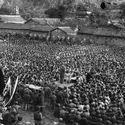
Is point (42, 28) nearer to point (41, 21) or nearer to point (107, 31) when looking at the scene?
point (107, 31)

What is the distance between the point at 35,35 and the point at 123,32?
54.4 feet

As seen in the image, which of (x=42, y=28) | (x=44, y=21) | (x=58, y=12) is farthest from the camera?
(x=58, y=12)

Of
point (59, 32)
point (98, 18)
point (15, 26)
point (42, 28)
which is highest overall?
point (98, 18)

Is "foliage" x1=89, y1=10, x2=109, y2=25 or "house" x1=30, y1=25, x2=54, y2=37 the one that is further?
"foliage" x1=89, y1=10, x2=109, y2=25

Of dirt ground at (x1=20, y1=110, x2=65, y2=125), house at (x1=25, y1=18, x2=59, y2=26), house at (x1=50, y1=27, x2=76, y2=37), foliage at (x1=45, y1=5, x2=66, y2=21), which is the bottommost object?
dirt ground at (x1=20, y1=110, x2=65, y2=125)

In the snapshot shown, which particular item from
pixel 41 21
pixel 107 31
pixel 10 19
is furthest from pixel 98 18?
pixel 10 19

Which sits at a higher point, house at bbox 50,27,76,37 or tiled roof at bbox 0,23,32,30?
tiled roof at bbox 0,23,32,30

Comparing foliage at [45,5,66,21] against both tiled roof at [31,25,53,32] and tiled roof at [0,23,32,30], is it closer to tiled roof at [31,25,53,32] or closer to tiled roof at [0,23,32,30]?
tiled roof at [0,23,32,30]

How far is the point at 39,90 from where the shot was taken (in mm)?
14445

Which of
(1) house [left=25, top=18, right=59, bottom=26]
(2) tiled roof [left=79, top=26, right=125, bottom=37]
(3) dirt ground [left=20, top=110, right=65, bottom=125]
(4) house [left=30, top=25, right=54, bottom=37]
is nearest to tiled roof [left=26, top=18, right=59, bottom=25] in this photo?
(1) house [left=25, top=18, right=59, bottom=26]

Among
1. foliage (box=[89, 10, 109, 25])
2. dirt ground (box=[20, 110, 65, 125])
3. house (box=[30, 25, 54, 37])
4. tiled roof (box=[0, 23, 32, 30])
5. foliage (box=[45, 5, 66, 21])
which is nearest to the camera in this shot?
dirt ground (box=[20, 110, 65, 125])

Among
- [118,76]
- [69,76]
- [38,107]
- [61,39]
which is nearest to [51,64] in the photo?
[69,76]

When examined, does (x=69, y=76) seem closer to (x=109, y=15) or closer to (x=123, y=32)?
(x=123, y=32)

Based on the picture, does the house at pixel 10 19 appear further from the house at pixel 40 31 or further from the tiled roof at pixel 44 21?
the house at pixel 40 31
